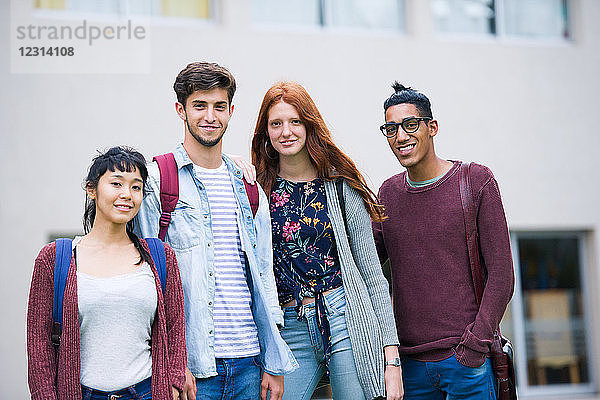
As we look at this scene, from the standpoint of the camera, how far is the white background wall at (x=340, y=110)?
265 inches

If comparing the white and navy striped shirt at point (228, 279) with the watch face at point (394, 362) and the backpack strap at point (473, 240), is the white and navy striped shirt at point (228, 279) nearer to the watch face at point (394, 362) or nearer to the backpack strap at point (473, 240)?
the watch face at point (394, 362)

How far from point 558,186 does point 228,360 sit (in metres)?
6.02

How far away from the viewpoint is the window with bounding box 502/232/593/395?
8211 mm

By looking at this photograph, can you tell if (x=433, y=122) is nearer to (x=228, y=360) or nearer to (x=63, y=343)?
(x=228, y=360)

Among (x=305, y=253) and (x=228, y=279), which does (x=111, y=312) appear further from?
(x=305, y=253)

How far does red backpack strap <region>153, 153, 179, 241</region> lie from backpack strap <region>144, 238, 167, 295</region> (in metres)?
0.16

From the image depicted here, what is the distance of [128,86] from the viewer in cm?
703

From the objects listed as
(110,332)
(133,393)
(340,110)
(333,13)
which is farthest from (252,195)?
(333,13)


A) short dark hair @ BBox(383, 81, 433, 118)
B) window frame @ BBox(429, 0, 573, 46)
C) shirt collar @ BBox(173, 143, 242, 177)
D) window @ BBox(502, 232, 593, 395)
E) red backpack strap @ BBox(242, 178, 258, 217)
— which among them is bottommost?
window @ BBox(502, 232, 593, 395)

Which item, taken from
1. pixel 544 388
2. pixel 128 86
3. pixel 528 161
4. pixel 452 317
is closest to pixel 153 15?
pixel 128 86

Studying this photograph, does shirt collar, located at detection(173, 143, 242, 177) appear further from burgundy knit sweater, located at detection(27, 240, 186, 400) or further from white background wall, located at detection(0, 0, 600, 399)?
white background wall, located at detection(0, 0, 600, 399)

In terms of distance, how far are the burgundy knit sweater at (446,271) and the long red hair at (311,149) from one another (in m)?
0.22

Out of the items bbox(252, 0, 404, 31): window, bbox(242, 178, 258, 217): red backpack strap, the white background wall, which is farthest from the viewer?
bbox(252, 0, 404, 31): window

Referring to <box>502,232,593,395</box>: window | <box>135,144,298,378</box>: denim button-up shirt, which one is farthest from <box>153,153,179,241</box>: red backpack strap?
<box>502,232,593,395</box>: window
